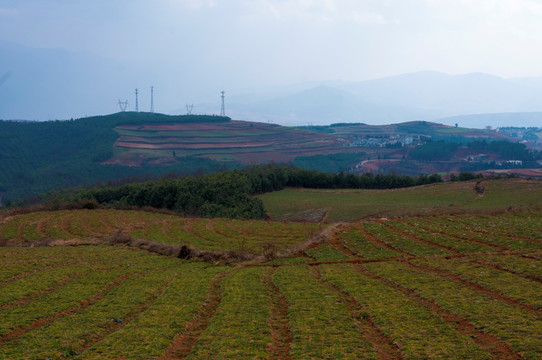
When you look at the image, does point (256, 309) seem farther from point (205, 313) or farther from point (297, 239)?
point (297, 239)

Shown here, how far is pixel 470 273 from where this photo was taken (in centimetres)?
2119

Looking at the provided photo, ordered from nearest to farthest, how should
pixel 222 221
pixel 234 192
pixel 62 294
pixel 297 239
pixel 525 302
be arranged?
pixel 525 302
pixel 62 294
pixel 297 239
pixel 222 221
pixel 234 192

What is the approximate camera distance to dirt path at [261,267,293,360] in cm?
1297

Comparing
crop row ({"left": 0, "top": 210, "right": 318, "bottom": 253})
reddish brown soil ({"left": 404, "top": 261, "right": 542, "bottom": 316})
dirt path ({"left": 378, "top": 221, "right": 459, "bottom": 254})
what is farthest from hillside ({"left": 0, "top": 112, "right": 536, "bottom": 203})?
reddish brown soil ({"left": 404, "top": 261, "right": 542, "bottom": 316})

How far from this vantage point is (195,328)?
15719 millimetres

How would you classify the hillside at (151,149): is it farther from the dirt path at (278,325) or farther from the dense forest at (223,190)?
the dirt path at (278,325)

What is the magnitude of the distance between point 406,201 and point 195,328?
61.4 metres

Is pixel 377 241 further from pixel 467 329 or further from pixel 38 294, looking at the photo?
pixel 38 294

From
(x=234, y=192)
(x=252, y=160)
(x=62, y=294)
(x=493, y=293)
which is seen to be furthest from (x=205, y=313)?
(x=252, y=160)

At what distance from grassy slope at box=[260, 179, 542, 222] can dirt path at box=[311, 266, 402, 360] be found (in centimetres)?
3917

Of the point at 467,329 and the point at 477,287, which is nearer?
the point at 467,329

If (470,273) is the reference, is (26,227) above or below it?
below

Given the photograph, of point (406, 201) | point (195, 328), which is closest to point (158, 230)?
point (195, 328)

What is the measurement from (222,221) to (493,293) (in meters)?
41.7
